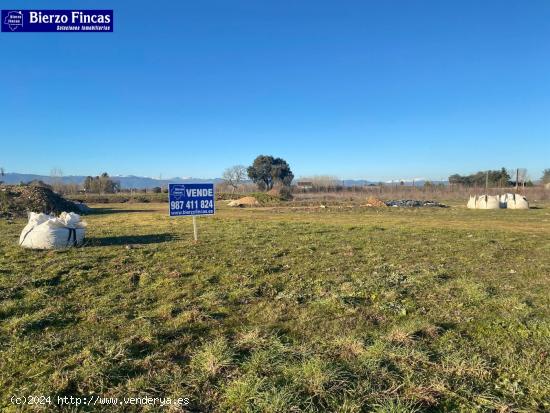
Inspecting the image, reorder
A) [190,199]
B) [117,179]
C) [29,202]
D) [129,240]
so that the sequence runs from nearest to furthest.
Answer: [129,240], [190,199], [29,202], [117,179]

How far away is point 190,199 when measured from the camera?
374 inches

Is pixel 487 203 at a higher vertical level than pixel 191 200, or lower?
lower

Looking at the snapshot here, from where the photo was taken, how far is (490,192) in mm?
39719

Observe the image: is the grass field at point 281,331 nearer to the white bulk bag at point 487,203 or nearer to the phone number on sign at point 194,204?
the phone number on sign at point 194,204

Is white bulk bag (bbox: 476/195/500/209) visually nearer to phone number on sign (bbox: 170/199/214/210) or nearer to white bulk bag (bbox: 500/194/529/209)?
white bulk bag (bbox: 500/194/529/209)

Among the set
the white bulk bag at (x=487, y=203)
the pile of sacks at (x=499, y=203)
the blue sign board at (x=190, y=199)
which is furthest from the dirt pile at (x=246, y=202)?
the blue sign board at (x=190, y=199)

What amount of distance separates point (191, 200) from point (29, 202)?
14.7 meters

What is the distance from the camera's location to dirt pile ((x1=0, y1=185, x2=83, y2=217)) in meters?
18.1

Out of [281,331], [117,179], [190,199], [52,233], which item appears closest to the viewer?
[281,331]

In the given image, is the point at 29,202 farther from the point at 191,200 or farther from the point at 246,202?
the point at 246,202

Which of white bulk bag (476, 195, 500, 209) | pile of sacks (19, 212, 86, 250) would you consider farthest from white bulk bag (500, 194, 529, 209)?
pile of sacks (19, 212, 86, 250)

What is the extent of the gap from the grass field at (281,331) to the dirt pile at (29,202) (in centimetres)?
1393

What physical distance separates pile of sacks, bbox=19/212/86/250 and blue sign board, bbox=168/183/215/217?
2159 mm

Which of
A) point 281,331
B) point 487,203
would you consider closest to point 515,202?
point 487,203
